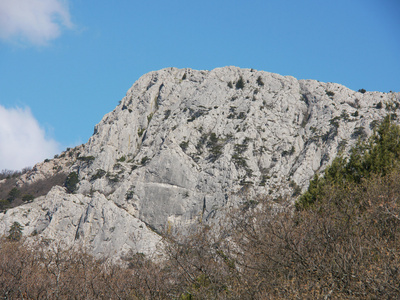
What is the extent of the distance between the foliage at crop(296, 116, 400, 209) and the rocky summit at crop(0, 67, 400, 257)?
32.2 metres

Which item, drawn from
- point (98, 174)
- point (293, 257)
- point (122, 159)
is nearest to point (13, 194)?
point (98, 174)

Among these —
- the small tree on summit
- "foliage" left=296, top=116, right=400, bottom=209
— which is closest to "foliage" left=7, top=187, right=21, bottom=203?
the small tree on summit

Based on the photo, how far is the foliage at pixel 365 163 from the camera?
98.7ft

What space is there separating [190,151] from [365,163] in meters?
62.7

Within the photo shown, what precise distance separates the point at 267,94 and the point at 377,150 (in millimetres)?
79946

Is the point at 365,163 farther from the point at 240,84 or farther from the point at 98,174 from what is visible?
the point at 240,84

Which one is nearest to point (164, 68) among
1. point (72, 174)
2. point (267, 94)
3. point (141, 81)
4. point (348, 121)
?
point (141, 81)

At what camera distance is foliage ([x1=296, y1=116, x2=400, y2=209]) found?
3009cm

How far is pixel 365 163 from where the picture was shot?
103 ft

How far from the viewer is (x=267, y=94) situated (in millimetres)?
109438

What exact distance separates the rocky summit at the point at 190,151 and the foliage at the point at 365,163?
32.2 m

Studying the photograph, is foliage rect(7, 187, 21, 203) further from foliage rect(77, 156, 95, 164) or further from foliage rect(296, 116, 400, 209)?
foliage rect(296, 116, 400, 209)

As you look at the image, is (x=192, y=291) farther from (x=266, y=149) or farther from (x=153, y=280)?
(x=266, y=149)

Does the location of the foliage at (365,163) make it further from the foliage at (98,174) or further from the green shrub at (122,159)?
the green shrub at (122,159)
